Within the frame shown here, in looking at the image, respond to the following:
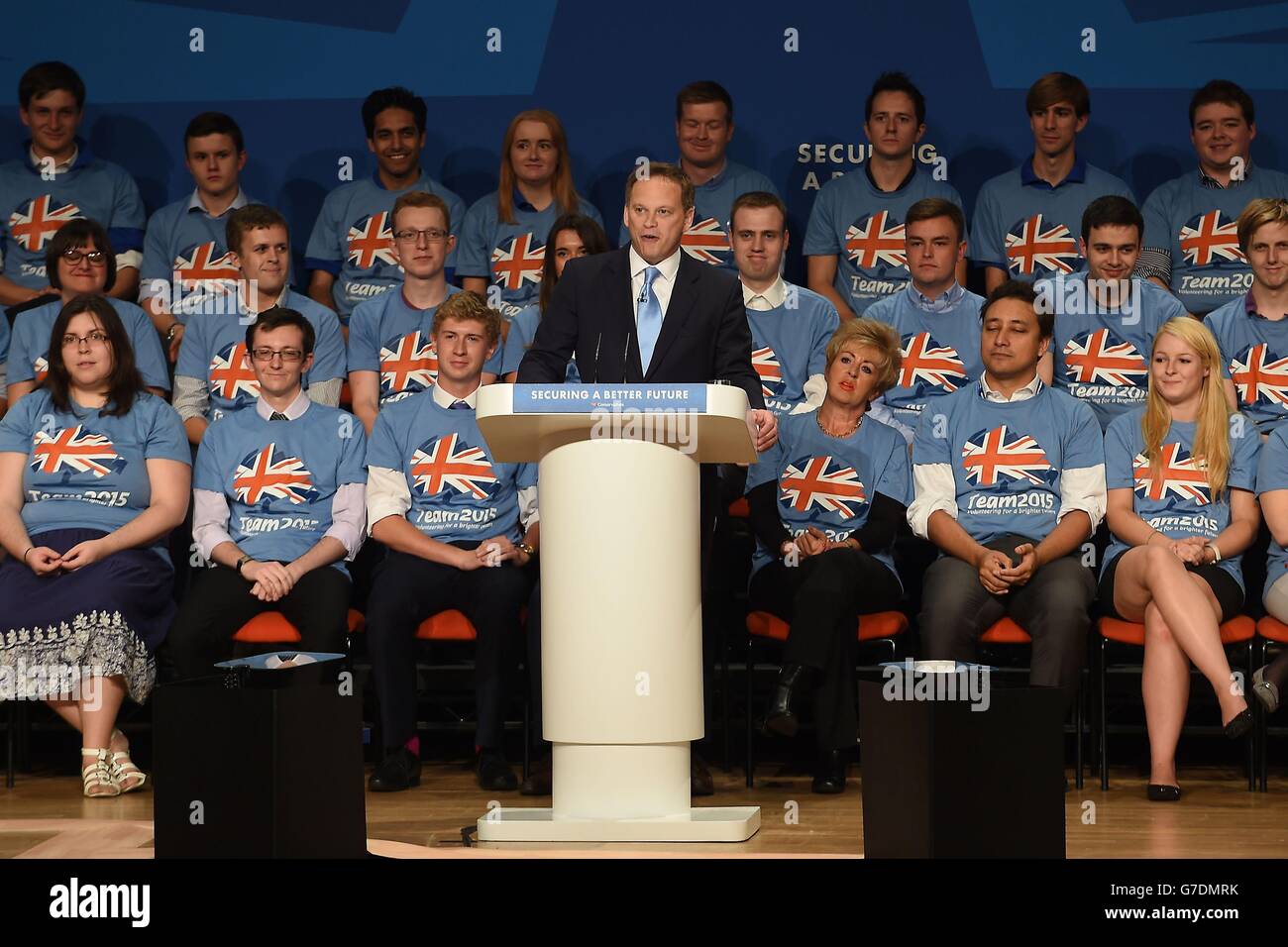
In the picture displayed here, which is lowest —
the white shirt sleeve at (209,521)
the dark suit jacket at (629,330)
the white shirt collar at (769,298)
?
the white shirt sleeve at (209,521)

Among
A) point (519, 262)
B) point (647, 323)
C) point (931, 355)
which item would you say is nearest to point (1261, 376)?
point (931, 355)

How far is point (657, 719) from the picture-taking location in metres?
3.12

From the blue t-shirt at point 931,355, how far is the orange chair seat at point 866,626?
834mm

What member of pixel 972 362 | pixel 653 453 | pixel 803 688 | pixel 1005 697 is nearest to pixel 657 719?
pixel 653 453

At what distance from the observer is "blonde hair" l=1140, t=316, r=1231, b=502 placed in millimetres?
4375

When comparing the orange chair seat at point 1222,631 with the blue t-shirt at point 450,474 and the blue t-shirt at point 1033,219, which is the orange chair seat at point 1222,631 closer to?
the blue t-shirt at point 1033,219

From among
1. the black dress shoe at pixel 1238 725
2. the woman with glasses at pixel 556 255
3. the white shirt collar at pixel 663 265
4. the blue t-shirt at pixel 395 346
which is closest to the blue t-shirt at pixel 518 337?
the woman with glasses at pixel 556 255

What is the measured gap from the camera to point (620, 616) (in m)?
3.10

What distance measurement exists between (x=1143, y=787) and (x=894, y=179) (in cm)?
231

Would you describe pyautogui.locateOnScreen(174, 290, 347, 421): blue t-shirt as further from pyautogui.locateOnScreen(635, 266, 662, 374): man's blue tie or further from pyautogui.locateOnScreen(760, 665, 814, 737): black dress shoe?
pyautogui.locateOnScreen(760, 665, 814, 737): black dress shoe

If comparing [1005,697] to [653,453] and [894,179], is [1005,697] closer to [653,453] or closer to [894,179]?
[653,453]

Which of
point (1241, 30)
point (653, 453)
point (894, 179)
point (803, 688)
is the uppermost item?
point (1241, 30)

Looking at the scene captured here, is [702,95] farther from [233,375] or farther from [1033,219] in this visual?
[233,375]

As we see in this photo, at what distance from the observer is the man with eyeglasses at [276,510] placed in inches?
173
